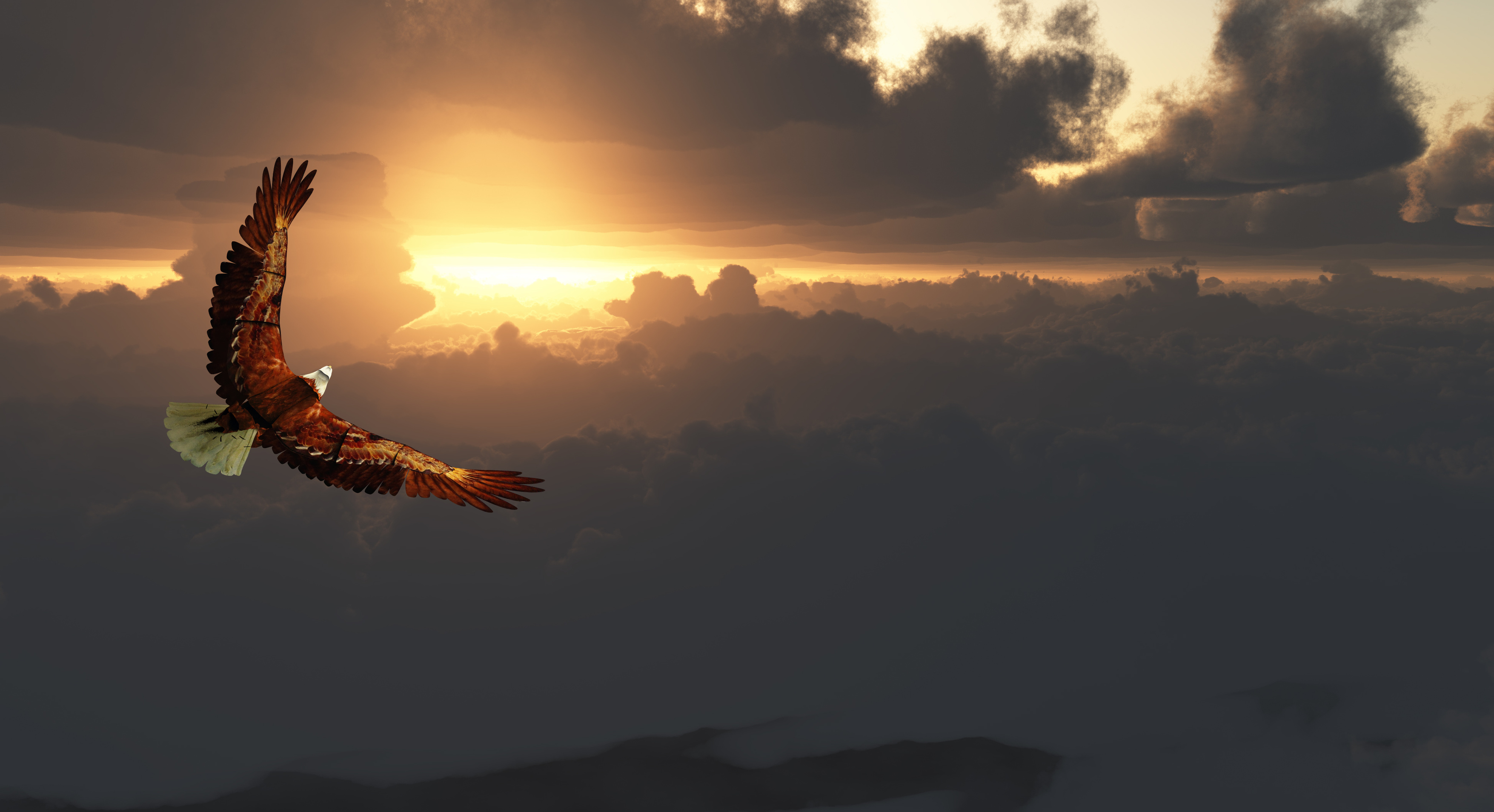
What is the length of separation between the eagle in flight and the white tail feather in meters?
0.02

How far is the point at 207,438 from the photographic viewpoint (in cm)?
1170

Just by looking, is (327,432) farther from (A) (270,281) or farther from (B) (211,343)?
(A) (270,281)

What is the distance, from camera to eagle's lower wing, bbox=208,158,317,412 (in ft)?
39.4

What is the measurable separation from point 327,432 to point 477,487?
3.24 metres

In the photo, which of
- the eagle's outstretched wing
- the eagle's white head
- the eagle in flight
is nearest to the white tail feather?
the eagle in flight

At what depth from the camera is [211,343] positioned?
11.8 meters

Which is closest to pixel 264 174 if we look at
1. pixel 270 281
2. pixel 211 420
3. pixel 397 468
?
pixel 270 281

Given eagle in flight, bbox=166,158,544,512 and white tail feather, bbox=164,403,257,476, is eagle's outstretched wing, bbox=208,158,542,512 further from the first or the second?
white tail feather, bbox=164,403,257,476

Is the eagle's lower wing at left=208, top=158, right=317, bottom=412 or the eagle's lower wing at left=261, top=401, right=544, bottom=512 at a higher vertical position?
the eagle's lower wing at left=208, top=158, right=317, bottom=412

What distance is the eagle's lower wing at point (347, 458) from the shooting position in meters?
11.6

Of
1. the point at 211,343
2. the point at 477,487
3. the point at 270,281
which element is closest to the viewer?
the point at 477,487

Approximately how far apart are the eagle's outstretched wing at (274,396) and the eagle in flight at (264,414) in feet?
0.05

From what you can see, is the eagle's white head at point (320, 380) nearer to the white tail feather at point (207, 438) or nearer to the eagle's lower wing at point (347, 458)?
the eagle's lower wing at point (347, 458)

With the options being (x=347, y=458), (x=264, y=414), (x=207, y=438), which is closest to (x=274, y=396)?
(x=264, y=414)
